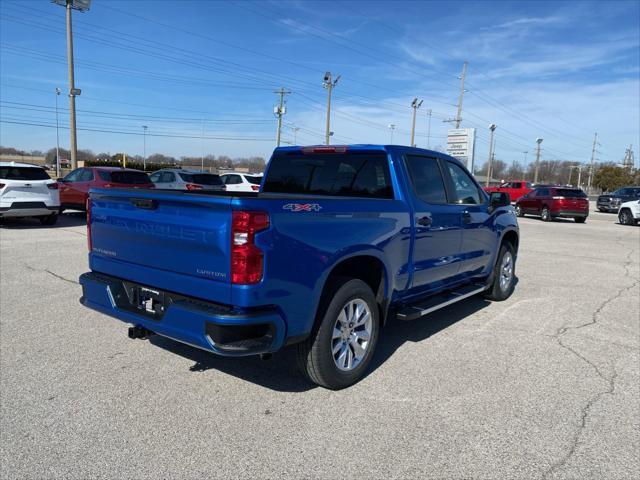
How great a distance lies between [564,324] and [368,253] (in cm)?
342

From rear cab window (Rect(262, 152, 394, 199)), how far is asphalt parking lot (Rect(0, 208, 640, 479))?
1.61 m

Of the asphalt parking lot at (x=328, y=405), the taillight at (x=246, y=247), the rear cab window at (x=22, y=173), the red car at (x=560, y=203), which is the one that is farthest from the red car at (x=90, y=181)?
the red car at (x=560, y=203)

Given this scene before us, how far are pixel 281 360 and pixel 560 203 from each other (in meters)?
22.1

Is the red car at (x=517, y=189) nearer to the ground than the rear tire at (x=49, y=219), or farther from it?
farther from it

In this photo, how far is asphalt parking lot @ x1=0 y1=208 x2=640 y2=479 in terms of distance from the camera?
285 centimetres

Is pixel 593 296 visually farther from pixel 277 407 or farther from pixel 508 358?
pixel 277 407

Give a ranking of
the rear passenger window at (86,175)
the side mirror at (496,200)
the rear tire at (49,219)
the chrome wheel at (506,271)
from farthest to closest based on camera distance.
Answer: the rear passenger window at (86,175) < the rear tire at (49,219) < the chrome wheel at (506,271) < the side mirror at (496,200)

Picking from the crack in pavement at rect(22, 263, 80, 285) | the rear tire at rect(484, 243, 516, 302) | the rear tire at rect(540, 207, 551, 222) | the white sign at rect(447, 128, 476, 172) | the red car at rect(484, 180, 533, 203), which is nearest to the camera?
the rear tire at rect(484, 243, 516, 302)

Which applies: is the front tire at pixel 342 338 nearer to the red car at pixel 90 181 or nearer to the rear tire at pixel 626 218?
A: the red car at pixel 90 181

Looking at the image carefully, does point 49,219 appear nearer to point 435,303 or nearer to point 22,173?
point 22,173

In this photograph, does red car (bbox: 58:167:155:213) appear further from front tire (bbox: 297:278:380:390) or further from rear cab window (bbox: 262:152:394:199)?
front tire (bbox: 297:278:380:390)

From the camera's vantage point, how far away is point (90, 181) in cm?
1439

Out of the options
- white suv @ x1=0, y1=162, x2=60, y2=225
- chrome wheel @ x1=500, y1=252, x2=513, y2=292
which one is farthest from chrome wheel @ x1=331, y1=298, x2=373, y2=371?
white suv @ x1=0, y1=162, x2=60, y2=225

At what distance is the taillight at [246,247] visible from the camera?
2938mm
